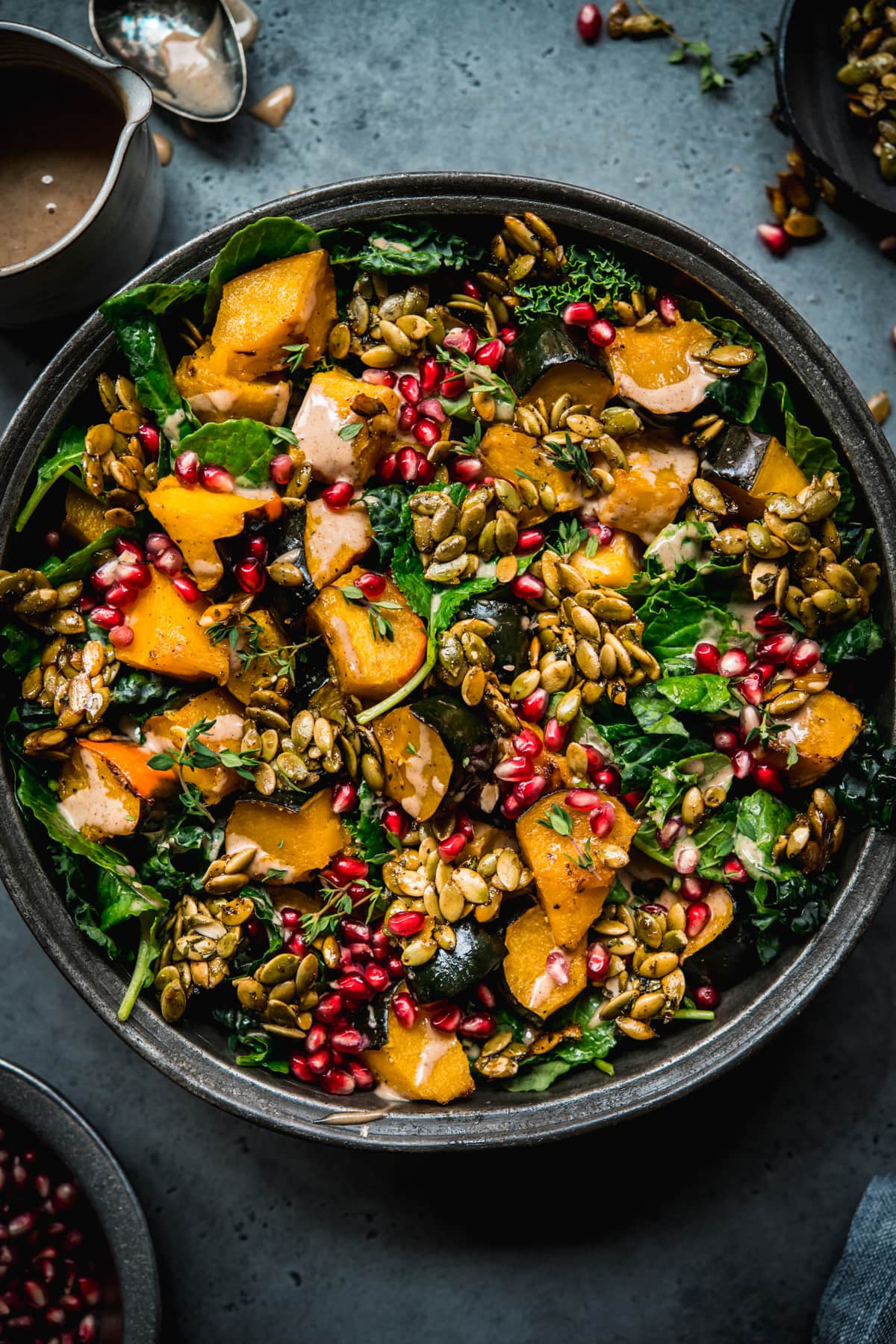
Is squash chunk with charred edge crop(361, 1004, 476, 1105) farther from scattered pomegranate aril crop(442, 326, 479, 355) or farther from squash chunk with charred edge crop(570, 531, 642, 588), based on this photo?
scattered pomegranate aril crop(442, 326, 479, 355)

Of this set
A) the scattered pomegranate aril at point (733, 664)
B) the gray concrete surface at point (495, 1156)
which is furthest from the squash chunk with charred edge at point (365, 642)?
the gray concrete surface at point (495, 1156)

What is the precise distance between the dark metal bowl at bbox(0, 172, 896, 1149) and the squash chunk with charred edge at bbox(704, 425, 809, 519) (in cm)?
14

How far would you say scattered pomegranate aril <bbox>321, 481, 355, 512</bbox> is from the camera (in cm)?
261

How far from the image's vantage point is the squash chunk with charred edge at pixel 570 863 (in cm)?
251

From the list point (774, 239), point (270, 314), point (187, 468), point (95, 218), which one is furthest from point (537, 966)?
point (774, 239)

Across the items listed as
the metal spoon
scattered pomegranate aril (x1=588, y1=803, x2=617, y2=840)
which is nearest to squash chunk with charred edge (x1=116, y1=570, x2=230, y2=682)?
scattered pomegranate aril (x1=588, y1=803, x2=617, y2=840)

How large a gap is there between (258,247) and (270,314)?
0.59 ft

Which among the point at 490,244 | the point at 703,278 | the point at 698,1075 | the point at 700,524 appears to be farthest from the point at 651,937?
the point at 490,244

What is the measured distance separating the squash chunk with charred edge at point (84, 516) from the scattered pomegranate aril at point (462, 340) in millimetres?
991

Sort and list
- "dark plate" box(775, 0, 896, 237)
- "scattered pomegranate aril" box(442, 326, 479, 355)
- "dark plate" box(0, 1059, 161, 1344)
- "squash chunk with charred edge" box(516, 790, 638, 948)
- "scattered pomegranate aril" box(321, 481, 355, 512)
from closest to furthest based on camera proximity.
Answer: "squash chunk with charred edge" box(516, 790, 638, 948) < "scattered pomegranate aril" box(321, 481, 355, 512) < "scattered pomegranate aril" box(442, 326, 479, 355) < "dark plate" box(0, 1059, 161, 1344) < "dark plate" box(775, 0, 896, 237)

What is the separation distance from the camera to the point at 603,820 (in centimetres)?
251

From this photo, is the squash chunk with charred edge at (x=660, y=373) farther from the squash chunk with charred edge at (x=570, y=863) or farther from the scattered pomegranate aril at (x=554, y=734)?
the squash chunk with charred edge at (x=570, y=863)

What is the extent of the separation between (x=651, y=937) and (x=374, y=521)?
1.25 m

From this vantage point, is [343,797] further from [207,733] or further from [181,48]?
→ [181,48]
